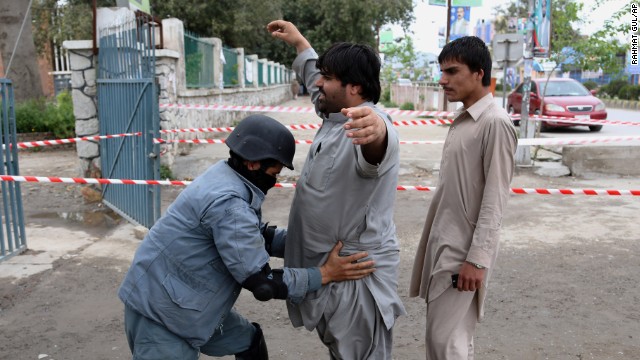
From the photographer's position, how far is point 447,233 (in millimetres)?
2475

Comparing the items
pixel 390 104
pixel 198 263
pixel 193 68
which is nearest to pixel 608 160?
pixel 193 68

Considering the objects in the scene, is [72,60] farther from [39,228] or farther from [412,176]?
[412,176]

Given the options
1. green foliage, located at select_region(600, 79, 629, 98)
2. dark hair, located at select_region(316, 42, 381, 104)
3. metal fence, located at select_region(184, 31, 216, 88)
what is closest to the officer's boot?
dark hair, located at select_region(316, 42, 381, 104)

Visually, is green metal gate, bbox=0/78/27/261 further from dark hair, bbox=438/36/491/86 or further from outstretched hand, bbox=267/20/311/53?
dark hair, bbox=438/36/491/86

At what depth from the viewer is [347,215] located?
2.18 m

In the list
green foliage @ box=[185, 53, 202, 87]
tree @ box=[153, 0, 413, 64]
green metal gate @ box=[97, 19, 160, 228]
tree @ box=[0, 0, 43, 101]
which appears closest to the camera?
green metal gate @ box=[97, 19, 160, 228]

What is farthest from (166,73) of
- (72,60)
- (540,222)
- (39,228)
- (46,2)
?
(46,2)

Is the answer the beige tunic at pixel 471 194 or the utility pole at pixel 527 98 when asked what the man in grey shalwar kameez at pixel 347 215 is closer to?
the beige tunic at pixel 471 194

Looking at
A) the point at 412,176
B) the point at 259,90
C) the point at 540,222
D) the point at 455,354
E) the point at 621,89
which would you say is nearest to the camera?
the point at 455,354

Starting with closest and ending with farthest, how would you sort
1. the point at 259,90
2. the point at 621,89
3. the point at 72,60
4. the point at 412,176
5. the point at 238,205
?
1. the point at 238,205
2. the point at 72,60
3. the point at 412,176
4. the point at 259,90
5. the point at 621,89

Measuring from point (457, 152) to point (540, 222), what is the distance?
4479mm

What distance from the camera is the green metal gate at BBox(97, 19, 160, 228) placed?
598 cm

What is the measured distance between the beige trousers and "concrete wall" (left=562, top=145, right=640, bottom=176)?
7572 mm

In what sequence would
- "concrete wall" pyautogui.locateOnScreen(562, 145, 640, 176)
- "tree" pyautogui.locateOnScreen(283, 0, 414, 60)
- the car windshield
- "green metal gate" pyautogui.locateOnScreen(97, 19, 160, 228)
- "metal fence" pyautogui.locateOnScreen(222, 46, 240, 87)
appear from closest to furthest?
1. "green metal gate" pyautogui.locateOnScreen(97, 19, 160, 228)
2. "concrete wall" pyautogui.locateOnScreen(562, 145, 640, 176)
3. the car windshield
4. "metal fence" pyautogui.locateOnScreen(222, 46, 240, 87)
5. "tree" pyautogui.locateOnScreen(283, 0, 414, 60)
